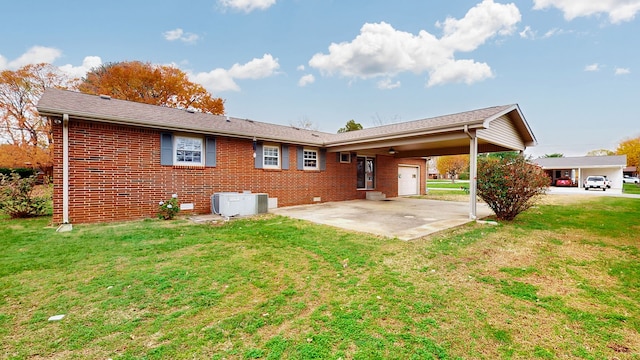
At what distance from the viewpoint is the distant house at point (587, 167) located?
2791 cm

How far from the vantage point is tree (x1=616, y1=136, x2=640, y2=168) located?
117 ft

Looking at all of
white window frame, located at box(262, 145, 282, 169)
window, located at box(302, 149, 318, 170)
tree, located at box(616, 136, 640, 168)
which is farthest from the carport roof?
white window frame, located at box(262, 145, 282, 169)

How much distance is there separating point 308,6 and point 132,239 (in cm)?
1347

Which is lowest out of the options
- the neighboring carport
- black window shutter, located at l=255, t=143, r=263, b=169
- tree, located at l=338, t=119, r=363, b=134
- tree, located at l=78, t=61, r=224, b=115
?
black window shutter, located at l=255, t=143, r=263, b=169

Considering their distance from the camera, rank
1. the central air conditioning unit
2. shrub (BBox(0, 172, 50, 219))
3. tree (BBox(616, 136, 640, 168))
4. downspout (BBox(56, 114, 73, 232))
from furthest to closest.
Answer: tree (BBox(616, 136, 640, 168)), the central air conditioning unit, shrub (BBox(0, 172, 50, 219)), downspout (BBox(56, 114, 73, 232))

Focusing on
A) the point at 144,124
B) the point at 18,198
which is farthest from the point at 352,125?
the point at 18,198

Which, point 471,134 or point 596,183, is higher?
point 471,134

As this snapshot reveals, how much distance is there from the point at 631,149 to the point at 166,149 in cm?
5678

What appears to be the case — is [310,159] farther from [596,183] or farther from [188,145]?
[596,183]

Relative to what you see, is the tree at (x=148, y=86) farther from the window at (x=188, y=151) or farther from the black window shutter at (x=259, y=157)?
the window at (x=188, y=151)

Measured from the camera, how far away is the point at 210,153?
9.27 m

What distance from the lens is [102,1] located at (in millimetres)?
11344

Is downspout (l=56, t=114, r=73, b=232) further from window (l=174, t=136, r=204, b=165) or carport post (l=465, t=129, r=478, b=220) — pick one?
carport post (l=465, t=129, r=478, b=220)

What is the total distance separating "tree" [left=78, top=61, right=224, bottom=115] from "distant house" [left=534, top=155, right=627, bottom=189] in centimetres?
3370
